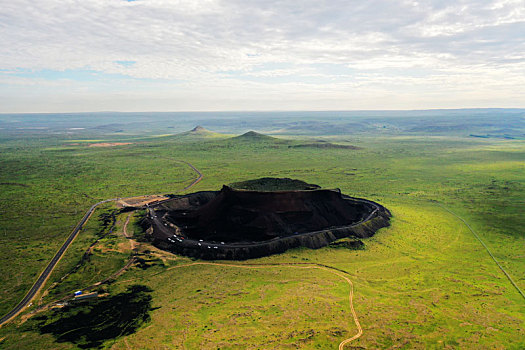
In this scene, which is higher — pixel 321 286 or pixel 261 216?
pixel 261 216

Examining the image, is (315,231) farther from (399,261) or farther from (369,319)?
(369,319)

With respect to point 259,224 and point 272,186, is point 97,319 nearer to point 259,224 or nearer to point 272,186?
point 259,224

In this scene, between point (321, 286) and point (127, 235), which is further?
point (127, 235)

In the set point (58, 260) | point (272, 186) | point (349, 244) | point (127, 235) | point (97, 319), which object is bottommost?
point (58, 260)

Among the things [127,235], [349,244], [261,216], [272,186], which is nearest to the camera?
[349,244]

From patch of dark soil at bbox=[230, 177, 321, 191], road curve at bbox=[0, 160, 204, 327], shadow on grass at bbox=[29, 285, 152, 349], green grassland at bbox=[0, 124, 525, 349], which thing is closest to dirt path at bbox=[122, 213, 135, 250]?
green grassland at bbox=[0, 124, 525, 349]

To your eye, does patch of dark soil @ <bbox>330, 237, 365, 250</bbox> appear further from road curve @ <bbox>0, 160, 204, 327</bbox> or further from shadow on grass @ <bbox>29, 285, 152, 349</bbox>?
road curve @ <bbox>0, 160, 204, 327</bbox>

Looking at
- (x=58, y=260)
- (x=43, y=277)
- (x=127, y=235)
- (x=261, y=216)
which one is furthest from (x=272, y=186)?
(x=43, y=277)
